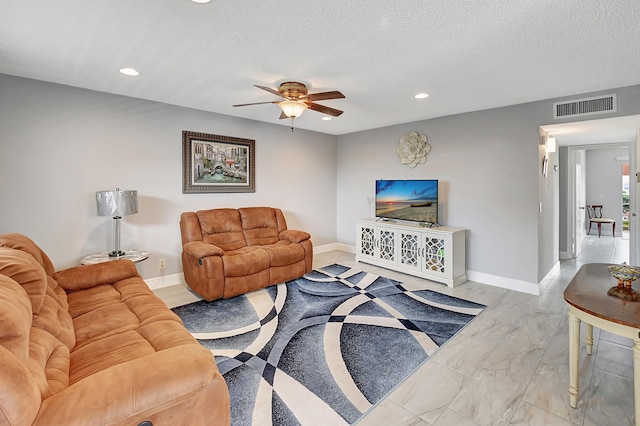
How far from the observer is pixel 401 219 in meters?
4.65

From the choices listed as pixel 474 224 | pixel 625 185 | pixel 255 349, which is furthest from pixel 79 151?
pixel 625 185

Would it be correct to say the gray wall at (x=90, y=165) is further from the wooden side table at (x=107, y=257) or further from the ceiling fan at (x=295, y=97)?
the ceiling fan at (x=295, y=97)

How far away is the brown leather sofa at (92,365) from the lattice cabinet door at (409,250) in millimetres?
3299

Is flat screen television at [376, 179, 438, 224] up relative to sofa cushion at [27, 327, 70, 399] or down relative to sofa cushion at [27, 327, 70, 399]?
up

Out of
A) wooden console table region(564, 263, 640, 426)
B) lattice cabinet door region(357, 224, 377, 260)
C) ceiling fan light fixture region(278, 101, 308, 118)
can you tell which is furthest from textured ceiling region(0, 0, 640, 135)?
lattice cabinet door region(357, 224, 377, 260)

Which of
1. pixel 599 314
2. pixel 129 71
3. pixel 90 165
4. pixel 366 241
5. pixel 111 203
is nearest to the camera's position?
pixel 599 314

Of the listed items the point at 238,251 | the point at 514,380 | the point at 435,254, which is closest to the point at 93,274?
the point at 238,251

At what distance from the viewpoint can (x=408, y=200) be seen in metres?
4.56

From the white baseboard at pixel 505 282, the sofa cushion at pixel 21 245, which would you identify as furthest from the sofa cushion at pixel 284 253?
the white baseboard at pixel 505 282

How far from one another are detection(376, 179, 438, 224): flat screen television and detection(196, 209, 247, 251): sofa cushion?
7.46 feet

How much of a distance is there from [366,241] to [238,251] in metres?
2.14

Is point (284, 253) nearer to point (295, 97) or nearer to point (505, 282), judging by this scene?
point (295, 97)

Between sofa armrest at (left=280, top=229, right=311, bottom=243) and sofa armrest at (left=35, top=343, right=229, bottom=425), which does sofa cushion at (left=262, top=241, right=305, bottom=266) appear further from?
sofa armrest at (left=35, top=343, right=229, bottom=425)

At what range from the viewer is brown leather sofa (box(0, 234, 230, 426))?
3.13 feet
